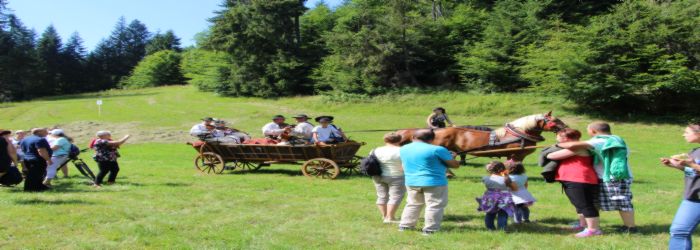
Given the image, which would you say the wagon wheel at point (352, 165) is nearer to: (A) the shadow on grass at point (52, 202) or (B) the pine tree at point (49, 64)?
(A) the shadow on grass at point (52, 202)

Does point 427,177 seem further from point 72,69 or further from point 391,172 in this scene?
point 72,69

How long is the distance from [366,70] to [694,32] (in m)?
21.3

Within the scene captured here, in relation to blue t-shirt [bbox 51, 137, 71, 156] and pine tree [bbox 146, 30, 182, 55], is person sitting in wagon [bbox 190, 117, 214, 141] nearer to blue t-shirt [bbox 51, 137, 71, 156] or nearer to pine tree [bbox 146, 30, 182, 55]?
blue t-shirt [bbox 51, 137, 71, 156]

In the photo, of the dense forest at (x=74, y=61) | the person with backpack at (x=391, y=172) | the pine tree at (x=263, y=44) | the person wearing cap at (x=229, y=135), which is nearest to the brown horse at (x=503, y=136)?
the person with backpack at (x=391, y=172)

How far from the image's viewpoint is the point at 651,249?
562cm

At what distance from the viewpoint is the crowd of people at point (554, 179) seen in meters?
6.17

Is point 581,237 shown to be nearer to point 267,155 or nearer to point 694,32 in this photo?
point 267,155

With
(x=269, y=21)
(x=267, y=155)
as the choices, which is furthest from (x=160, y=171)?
(x=269, y=21)

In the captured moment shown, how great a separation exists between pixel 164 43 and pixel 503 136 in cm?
10083

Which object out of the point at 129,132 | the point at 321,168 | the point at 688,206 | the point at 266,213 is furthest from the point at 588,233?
the point at 129,132

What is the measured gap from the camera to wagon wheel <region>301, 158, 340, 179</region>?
11.9 meters

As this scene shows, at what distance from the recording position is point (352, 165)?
41.2 ft

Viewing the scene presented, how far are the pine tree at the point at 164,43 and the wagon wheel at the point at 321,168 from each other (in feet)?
316

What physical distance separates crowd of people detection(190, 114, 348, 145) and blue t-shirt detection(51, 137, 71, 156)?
274 centimetres
